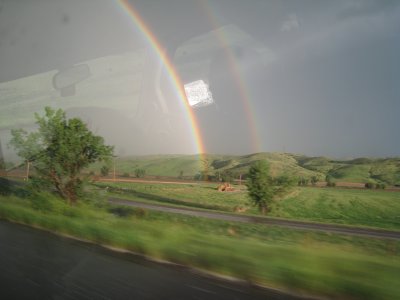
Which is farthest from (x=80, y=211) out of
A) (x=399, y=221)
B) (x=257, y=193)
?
(x=399, y=221)

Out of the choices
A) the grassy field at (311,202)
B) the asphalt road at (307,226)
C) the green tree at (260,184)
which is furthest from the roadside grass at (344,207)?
the asphalt road at (307,226)

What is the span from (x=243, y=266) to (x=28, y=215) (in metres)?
8.92

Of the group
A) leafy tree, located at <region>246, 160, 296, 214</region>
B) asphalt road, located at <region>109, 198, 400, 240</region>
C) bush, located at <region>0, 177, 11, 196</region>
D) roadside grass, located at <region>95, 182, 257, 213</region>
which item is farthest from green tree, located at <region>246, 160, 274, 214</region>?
bush, located at <region>0, 177, 11, 196</region>

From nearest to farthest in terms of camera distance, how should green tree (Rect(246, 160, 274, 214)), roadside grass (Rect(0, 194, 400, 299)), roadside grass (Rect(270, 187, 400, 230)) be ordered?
roadside grass (Rect(0, 194, 400, 299))
green tree (Rect(246, 160, 274, 214))
roadside grass (Rect(270, 187, 400, 230))

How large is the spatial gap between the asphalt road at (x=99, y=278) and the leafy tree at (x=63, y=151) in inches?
530

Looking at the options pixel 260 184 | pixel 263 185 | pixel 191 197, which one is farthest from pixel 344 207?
pixel 260 184

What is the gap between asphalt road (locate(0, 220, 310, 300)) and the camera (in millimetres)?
6551

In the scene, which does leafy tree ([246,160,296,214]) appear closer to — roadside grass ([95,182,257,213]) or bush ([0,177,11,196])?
roadside grass ([95,182,257,213])

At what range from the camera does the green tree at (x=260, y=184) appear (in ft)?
175

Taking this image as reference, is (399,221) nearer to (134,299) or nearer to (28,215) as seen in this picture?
(28,215)

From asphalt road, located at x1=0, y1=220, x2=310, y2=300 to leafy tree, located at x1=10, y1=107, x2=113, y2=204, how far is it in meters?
13.5

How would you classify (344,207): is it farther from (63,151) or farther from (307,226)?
(63,151)

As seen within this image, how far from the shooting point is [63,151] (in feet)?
74.2

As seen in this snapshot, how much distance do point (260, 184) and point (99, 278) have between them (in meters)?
46.9
